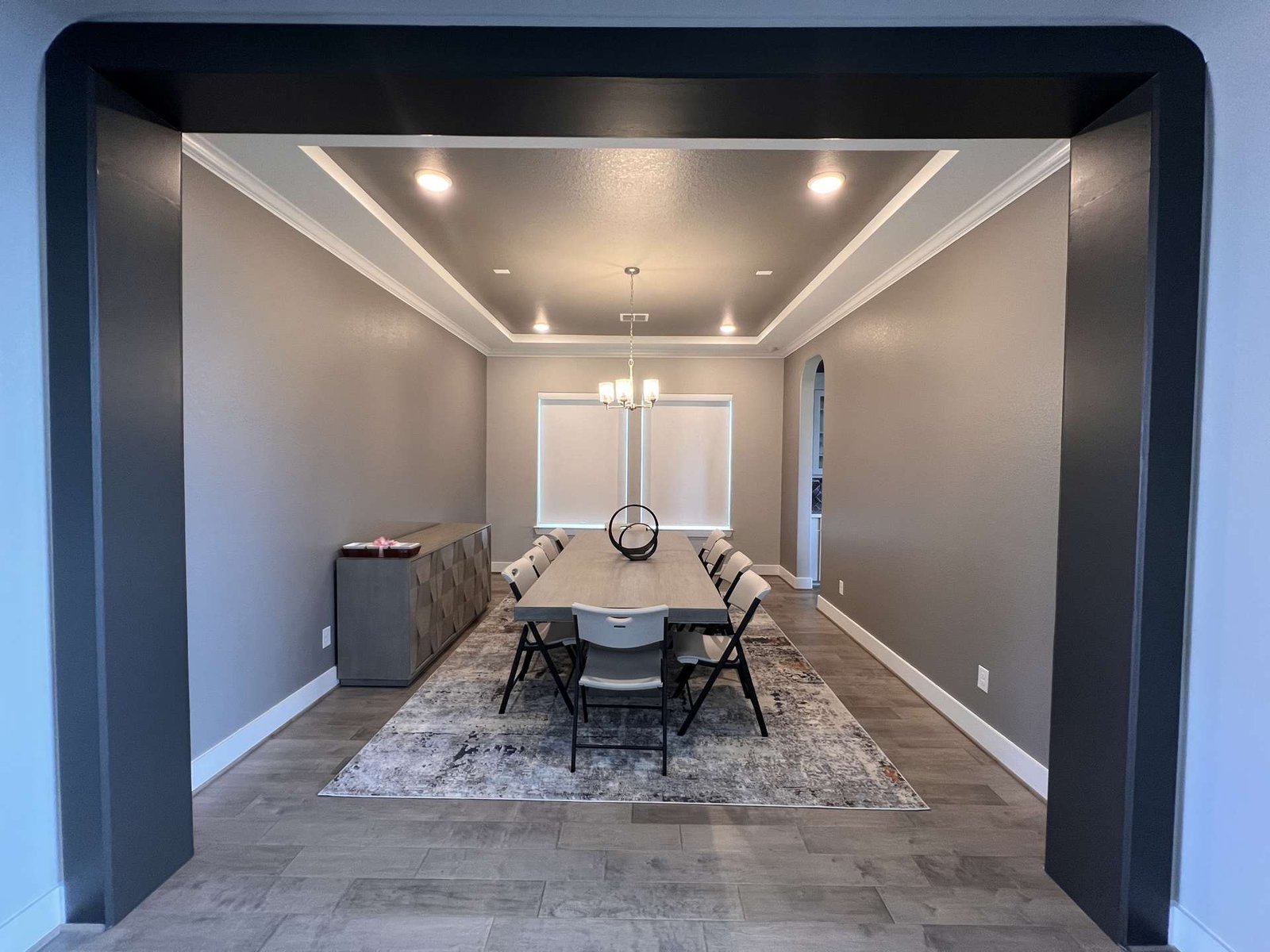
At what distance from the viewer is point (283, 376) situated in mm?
2744

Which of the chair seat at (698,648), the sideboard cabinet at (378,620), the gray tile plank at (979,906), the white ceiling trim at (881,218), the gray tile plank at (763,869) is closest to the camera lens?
the gray tile plank at (979,906)

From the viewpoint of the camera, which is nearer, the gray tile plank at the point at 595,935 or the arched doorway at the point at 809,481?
the gray tile plank at the point at 595,935

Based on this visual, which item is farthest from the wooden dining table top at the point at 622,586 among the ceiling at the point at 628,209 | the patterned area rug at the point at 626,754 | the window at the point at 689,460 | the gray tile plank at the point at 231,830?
the window at the point at 689,460

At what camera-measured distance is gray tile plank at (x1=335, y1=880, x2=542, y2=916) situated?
5.31 feet

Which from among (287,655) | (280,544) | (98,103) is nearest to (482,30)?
(98,103)

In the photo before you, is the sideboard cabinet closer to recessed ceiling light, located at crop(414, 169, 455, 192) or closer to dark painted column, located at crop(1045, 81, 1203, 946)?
recessed ceiling light, located at crop(414, 169, 455, 192)

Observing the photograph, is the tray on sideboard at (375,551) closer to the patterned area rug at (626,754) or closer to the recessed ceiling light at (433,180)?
the patterned area rug at (626,754)

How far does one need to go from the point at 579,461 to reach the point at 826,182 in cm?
443

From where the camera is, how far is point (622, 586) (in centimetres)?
284

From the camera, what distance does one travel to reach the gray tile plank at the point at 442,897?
1617 mm

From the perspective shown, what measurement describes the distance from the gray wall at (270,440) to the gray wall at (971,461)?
3564mm

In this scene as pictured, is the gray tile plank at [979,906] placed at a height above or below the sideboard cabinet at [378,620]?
below

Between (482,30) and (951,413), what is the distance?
278cm

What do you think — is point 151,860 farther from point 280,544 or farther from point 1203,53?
point 1203,53
